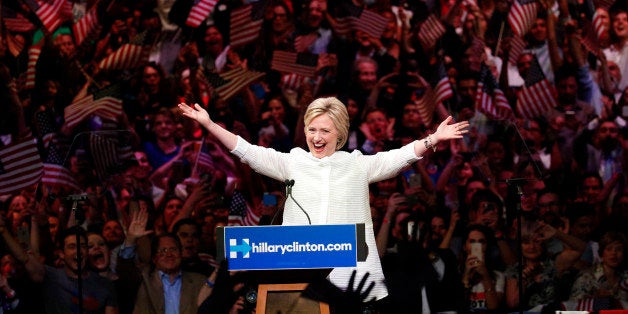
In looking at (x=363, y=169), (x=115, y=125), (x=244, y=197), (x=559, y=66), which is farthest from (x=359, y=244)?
(x=559, y=66)

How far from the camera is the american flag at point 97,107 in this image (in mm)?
7094

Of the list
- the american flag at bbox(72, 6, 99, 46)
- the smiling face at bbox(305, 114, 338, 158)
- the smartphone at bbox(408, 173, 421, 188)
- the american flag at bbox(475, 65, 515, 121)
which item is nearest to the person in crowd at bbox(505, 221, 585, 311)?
the smartphone at bbox(408, 173, 421, 188)

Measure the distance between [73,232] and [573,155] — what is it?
12.5ft

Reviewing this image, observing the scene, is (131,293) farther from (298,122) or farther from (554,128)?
(554,128)

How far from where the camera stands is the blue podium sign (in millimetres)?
3533

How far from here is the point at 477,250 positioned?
21.6 ft

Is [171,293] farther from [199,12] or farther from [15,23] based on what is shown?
[15,23]

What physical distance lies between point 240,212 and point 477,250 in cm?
167

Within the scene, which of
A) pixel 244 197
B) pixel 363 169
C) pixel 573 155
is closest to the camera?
pixel 363 169

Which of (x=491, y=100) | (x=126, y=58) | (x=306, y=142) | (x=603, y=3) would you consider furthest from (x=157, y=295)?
(x=603, y=3)

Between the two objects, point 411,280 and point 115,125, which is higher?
point 115,125

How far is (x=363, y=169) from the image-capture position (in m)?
4.11

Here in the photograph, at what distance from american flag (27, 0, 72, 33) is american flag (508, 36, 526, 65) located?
3542 mm

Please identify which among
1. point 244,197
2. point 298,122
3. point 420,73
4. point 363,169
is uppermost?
point 420,73
